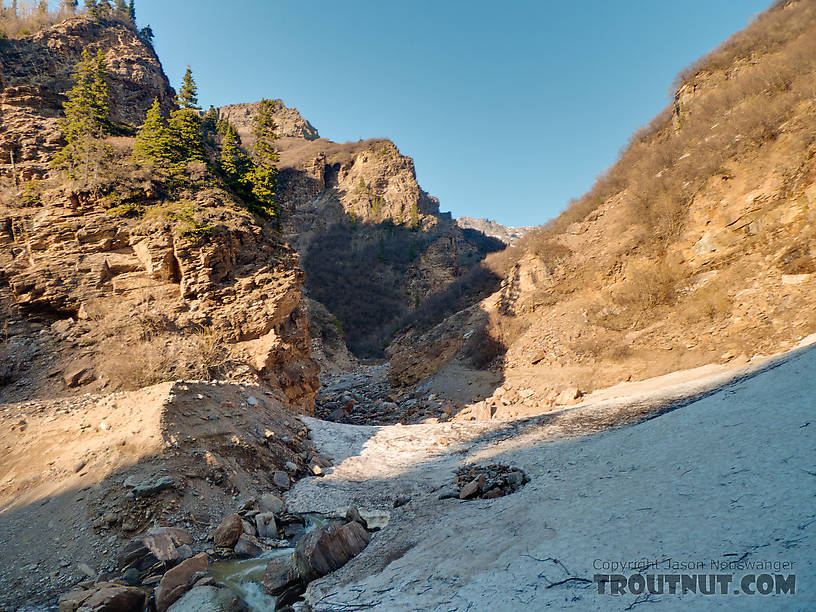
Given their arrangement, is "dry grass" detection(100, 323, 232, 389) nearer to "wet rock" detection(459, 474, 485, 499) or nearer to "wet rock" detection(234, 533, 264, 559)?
"wet rock" detection(234, 533, 264, 559)

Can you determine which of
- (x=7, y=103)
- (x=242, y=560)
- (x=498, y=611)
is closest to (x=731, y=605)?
(x=498, y=611)

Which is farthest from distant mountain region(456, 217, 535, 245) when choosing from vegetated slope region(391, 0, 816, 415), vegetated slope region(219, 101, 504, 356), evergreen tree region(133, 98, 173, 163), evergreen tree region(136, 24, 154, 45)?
evergreen tree region(133, 98, 173, 163)

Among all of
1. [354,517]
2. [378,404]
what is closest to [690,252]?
[354,517]

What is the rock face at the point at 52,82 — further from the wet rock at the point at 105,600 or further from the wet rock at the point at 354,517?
the wet rock at the point at 354,517

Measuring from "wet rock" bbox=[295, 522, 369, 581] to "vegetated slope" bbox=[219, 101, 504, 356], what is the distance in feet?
108

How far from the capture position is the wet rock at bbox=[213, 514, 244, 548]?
493cm

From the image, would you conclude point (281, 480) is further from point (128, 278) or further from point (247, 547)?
point (128, 278)

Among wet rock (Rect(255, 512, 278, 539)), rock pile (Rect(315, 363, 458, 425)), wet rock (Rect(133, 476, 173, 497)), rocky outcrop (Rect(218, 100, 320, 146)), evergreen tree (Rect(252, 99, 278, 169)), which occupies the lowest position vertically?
rock pile (Rect(315, 363, 458, 425))

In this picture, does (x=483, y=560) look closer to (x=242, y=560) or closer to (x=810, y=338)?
(x=242, y=560)

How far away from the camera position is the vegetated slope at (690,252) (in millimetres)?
10312

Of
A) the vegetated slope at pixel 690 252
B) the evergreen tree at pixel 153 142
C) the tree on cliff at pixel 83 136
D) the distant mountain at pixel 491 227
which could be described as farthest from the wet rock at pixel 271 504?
the distant mountain at pixel 491 227

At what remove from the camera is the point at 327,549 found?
400 centimetres

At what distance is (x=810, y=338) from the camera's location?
757 centimetres

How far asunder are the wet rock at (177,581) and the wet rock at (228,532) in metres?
0.66
